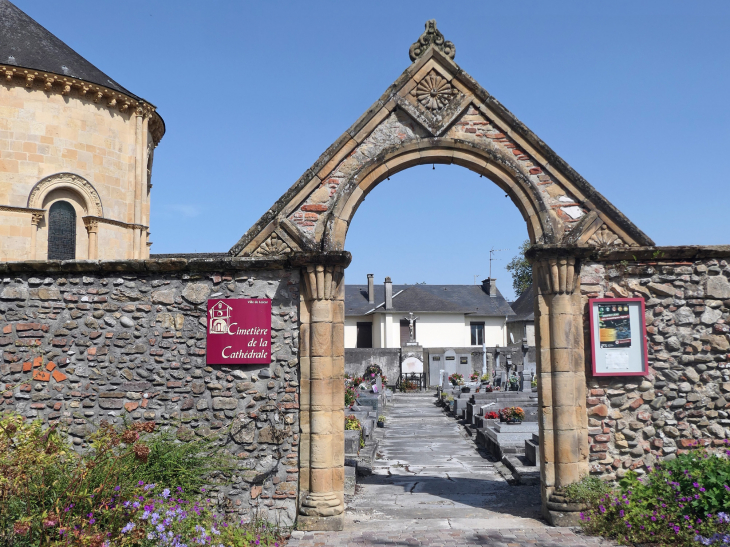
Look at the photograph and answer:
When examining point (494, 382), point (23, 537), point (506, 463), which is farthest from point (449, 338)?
point (23, 537)

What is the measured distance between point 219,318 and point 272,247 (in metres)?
1.07

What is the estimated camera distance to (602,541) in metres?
6.48

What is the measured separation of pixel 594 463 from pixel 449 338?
1304 inches

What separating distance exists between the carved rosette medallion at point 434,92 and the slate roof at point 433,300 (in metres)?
31.7

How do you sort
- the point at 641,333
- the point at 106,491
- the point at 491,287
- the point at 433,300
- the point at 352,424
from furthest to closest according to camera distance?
the point at 491,287 → the point at 433,300 → the point at 352,424 → the point at 641,333 → the point at 106,491

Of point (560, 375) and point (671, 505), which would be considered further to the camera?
point (560, 375)

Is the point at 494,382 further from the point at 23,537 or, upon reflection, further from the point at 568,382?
the point at 23,537

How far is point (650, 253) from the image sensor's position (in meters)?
7.38

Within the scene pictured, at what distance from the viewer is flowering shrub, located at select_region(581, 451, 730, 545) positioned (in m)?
6.09

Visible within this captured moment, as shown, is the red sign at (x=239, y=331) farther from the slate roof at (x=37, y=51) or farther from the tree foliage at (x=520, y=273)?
the tree foliage at (x=520, y=273)

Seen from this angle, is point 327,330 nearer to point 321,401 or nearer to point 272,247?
point 321,401

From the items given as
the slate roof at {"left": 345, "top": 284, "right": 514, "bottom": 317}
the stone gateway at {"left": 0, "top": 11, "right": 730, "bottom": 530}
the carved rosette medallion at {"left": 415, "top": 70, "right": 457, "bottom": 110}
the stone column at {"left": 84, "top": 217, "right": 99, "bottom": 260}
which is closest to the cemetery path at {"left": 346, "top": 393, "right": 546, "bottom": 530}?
the stone gateway at {"left": 0, "top": 11, "right": 730, "bottom": 530}

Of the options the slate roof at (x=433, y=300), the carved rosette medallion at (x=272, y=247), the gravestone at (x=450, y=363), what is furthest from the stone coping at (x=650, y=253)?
the slate roof at (x=433, y=300)

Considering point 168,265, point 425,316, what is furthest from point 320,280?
point 425,316
